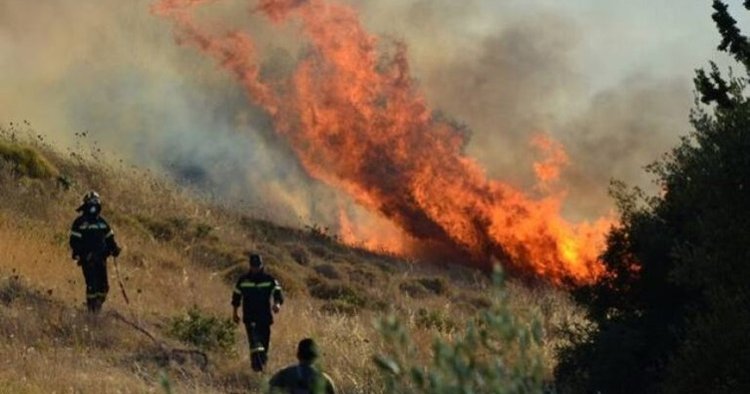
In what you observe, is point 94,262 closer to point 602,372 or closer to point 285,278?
point 602,372

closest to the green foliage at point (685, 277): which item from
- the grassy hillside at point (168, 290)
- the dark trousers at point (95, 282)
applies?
the grassy hillside at point (168, 290)

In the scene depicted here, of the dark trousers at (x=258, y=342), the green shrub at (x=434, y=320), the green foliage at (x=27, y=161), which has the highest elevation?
the green foliage at (x=27, y=161)

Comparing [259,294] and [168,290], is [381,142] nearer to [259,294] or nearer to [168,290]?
[168,290]

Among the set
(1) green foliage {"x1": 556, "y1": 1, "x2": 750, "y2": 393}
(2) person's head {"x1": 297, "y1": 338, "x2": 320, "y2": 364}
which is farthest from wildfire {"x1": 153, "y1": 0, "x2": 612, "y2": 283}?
(2) person's head {"x1": 297, "y1": 338, "x2": 320, "y2": 364}

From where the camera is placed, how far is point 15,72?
49.8 metres

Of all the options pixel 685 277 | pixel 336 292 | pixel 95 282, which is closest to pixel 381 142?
pixel 336 292

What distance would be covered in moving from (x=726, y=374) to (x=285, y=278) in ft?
63.0

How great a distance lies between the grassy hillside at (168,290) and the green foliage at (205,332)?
21cm

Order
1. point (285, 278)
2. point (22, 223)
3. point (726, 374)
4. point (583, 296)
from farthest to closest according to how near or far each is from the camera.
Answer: point (285, 278) → point (22, 223) → point (583, 296) → point (726, 374)

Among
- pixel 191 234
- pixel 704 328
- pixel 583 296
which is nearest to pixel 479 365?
pixel 704 328

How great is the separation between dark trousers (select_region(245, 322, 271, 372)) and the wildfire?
2358 centimetres

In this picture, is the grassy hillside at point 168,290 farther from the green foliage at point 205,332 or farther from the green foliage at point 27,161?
the green foliage at point 205,332

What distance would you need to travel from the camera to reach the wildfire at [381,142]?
42375mm

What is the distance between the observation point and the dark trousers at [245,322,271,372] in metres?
17.0
